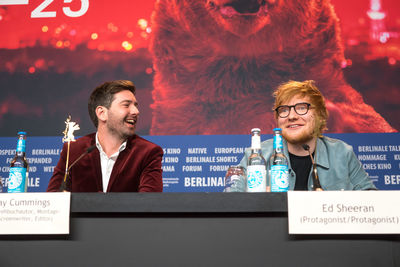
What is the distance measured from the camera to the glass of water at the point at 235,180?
1332mm

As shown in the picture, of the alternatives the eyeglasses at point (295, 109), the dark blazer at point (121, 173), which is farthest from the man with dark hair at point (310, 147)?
the dark blazer at point (121, 173)

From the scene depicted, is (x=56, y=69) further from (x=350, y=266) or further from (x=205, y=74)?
(x=350, y=266)

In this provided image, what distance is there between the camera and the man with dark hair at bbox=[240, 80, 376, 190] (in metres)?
1.60

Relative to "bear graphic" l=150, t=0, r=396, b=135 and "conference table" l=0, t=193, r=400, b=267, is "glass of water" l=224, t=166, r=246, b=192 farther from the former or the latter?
"bear graphic" l=150, t=0, r=396, b=135

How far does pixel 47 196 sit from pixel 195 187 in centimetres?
164

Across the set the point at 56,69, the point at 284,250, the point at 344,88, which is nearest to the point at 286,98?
the point at 344,88

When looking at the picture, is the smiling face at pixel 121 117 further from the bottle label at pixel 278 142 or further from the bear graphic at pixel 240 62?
the bottle label at pixel 278 142

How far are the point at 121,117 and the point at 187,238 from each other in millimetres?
1292

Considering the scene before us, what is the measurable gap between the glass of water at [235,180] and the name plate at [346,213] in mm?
549

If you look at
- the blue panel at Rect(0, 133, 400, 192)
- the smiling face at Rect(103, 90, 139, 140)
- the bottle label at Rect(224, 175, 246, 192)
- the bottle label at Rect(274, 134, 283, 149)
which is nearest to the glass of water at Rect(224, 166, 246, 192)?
the bottle label at Rect(224, 175, 246, 192)

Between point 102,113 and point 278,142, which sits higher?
point 102,113

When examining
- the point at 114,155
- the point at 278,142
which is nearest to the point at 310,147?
the point at 278,142

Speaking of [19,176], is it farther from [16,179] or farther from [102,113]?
[102,113]

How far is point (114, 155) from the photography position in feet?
6.26
